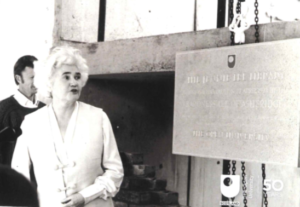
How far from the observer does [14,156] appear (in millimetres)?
2391

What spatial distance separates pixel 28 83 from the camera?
2514 mm

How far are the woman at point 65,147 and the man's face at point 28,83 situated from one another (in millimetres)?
148

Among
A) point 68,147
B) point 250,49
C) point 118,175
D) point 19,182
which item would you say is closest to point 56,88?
point 68,147

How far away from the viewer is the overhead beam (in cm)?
247

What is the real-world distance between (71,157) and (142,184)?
0.90 m

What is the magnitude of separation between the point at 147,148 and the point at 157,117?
204 millimetres

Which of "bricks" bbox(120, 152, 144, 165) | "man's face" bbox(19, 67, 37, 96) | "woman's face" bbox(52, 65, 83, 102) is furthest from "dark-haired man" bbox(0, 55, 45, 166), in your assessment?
"bricks" bbox(120, 152, 144, 165)

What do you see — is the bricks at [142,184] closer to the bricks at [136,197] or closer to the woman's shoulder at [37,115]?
the bricks at [136,197]

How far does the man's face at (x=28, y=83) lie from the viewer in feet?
8.18

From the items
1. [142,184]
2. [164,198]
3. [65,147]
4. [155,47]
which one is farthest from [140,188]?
[65,147]

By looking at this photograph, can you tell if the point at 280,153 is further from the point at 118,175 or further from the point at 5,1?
the point at 5,1
